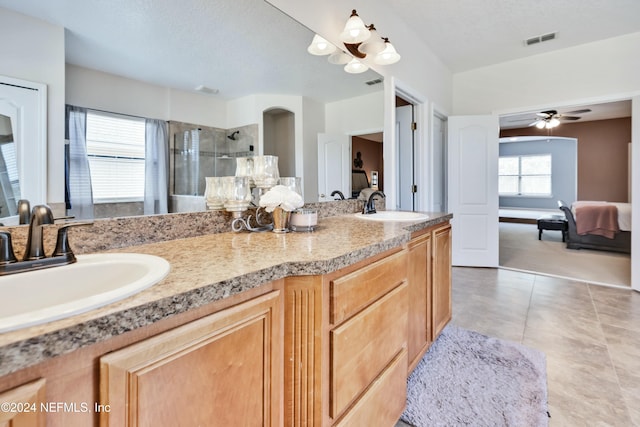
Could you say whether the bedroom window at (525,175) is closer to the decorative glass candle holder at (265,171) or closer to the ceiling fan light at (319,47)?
the ceiling fan light at (319,47)

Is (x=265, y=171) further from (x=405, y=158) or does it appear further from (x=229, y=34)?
(x=405, y=158)

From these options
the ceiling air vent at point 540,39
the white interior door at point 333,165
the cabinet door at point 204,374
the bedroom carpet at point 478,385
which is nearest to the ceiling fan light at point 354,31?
the white interior door at point 333,165

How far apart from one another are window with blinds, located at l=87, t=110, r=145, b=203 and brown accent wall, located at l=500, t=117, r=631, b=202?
948 centimetres

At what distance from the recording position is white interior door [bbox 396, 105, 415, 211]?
313cm

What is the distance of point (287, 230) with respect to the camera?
142 centimetres

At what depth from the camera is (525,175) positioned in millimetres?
9156

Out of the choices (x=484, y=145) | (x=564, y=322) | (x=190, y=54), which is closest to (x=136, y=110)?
(x=190, y=54)

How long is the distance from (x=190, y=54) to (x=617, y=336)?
10.5 feet

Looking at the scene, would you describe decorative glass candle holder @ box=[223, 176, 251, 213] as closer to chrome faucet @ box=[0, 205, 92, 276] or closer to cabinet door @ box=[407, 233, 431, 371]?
chrome faucet @ box=[0, 205, 92, 276]

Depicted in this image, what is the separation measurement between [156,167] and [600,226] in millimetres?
6342

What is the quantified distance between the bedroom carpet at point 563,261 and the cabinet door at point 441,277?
2559 mm

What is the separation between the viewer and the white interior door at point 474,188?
156 inches

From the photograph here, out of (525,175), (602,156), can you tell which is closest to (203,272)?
(602,156)

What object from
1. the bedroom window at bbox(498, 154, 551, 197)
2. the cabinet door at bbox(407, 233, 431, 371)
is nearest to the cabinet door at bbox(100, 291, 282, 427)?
the cabinet door at bbox(407, 233, 431, 371)
